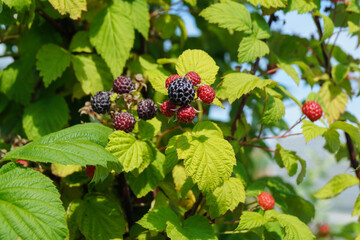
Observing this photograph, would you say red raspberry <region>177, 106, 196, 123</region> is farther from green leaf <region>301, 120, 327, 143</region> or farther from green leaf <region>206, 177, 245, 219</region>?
green leaf <region>301, 120, 327, 143</region>

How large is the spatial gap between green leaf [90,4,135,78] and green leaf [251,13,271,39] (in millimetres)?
471

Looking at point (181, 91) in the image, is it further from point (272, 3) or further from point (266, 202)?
point (272, 3)

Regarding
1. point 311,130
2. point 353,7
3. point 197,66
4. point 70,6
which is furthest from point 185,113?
point 353,7

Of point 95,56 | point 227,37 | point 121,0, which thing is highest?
point 121,0

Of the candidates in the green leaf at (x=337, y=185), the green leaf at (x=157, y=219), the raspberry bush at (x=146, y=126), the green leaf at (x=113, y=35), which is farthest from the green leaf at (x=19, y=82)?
the green leaf at (x=337, y=185)

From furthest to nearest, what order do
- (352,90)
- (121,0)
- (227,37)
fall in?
(227,37)
(352,90)
(121,0)

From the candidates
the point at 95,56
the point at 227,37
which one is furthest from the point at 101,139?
the point at 227,37

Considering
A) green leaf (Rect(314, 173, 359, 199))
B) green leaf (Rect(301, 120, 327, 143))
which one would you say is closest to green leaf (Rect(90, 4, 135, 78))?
green leaf (Rect(301, 120, 327, 143))

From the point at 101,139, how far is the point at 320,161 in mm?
5375

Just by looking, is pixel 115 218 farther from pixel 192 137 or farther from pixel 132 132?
pixel 192 137

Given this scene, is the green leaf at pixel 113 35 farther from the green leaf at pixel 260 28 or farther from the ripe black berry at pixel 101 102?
the green leaf at pixel 260 28

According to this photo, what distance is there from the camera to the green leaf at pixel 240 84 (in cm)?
118

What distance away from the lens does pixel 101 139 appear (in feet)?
3.44

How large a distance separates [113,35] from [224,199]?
29.1 inches
